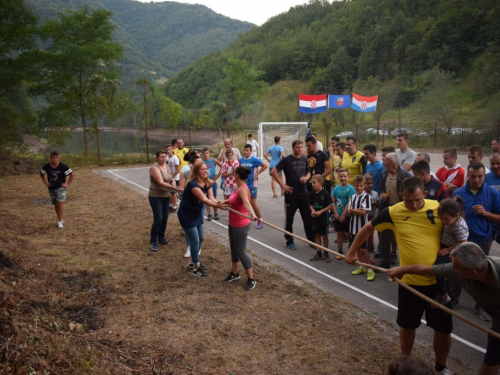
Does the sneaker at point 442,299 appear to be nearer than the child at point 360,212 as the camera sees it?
Yes

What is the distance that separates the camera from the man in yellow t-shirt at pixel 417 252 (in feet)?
12.0

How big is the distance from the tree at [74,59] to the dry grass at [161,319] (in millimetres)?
19527

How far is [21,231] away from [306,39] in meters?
106

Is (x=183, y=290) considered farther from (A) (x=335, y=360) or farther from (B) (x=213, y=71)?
(B) (x=213, y=71)

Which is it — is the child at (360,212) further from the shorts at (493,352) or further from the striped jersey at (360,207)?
the shorts at (493,352)

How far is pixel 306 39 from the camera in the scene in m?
105

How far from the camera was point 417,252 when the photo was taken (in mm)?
3705

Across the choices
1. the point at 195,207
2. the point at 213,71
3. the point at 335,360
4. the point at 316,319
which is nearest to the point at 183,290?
the point at 195,207

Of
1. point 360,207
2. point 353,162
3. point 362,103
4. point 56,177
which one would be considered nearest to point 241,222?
point 360,207

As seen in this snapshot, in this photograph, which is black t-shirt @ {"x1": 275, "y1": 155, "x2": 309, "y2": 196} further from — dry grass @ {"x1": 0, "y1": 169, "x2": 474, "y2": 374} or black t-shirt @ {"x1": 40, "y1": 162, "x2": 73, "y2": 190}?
black t-shirt @ {"x1": 40, "y1": 162, "x2": 73, "y2": 190}

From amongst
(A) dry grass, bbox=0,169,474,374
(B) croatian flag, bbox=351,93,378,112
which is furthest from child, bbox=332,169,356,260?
(B) croatian flag, bbox=351,93,378,112

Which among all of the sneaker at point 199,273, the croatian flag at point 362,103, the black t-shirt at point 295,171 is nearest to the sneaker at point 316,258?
the black t-shirt at point 295,171

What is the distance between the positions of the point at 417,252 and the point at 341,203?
11.5 feet

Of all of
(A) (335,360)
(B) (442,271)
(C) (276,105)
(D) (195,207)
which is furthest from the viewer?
(C) (276,105)
